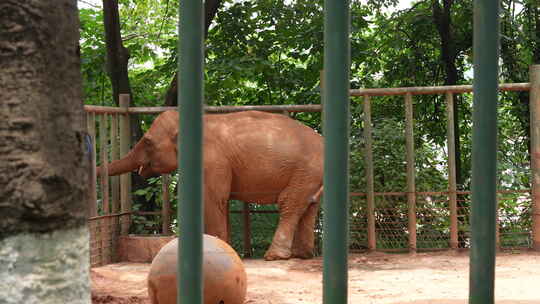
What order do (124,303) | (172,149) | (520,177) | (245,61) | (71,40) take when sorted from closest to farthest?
(71,40) → (124,303) → (172,149) → (520,177) → (245,61)

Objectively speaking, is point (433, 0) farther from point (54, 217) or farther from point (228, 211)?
point (54, 217)

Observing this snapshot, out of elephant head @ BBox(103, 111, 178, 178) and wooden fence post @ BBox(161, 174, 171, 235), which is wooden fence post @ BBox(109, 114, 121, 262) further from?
wooden fence post @ BBox(161, 174, 171, 235)

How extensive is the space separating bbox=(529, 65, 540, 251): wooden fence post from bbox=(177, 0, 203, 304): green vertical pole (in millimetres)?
8061

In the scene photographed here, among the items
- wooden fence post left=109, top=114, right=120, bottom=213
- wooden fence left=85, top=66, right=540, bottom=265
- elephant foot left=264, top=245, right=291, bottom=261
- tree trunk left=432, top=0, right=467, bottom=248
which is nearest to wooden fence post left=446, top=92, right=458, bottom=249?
wooden fence left=85, top=66, right=540, bottom=265

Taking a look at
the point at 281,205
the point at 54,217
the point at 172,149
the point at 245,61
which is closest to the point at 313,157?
the point at 281,205

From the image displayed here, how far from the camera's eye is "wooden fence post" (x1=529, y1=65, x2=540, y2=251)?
29.8 ft

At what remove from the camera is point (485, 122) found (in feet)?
5.12

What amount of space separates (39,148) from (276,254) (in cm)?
753

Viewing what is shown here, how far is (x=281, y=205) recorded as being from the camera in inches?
362

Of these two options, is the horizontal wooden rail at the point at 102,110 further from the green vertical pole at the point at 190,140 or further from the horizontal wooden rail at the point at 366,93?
the green vertical pole at the point at 190,140

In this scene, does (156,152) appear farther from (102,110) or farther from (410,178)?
(410,178)

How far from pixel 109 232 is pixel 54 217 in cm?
777

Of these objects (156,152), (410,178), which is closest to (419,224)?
(410,178)

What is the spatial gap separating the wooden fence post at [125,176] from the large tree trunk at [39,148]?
8.04m
